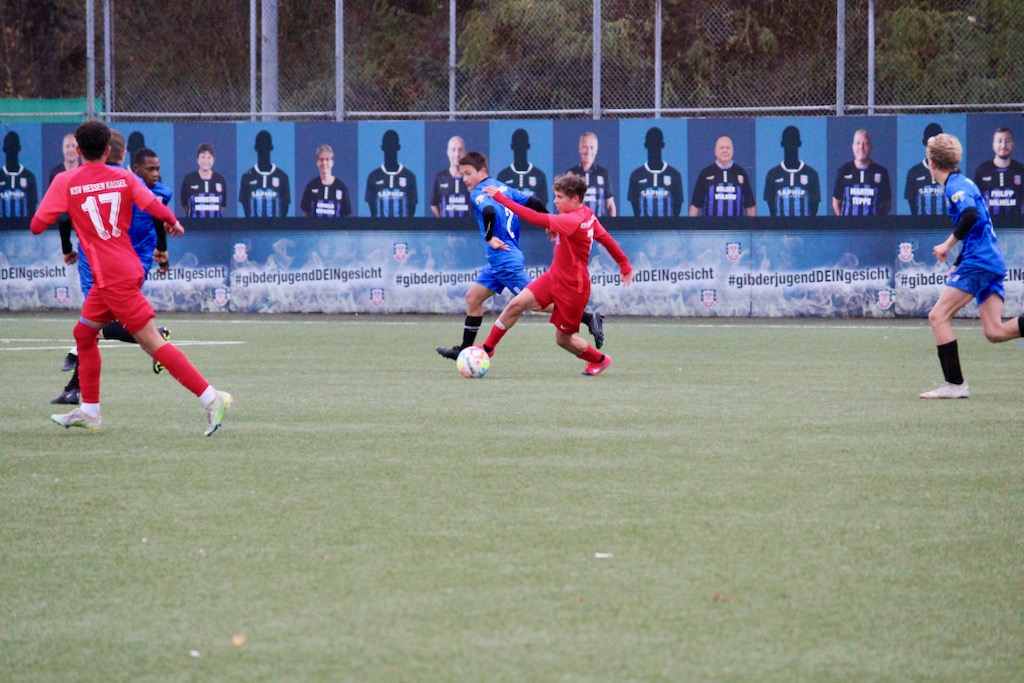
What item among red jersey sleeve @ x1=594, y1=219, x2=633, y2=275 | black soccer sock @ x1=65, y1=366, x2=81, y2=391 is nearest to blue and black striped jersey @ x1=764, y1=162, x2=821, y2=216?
red jersey sleeve @ x1=594, y1=219, x2=633, y2=275

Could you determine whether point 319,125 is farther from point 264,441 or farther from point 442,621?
point 442,621

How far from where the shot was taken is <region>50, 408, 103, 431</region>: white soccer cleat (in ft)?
27.1

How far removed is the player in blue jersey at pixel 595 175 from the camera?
22.0 meters

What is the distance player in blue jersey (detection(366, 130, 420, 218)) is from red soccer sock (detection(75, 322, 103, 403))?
14347mm

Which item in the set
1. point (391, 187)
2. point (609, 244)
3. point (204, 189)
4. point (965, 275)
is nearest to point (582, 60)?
point (391, 187)

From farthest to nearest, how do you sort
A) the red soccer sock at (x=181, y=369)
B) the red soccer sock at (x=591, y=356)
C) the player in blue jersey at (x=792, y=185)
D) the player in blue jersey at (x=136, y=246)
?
the player in blue jersey at (x=792, y=185) < the red soccer sock at (x=591, y=356) < the player in blue jersey at (x=136, y=246) < the red soccer sock at (x=181, y=369)

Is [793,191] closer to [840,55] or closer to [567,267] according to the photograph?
[840,55]

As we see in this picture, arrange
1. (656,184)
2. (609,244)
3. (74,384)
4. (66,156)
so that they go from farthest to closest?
(66,156) < (656,184) < (609,244) < (74,384)

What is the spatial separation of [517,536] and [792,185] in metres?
16.9

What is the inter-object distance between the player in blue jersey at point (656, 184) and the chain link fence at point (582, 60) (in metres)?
0.57

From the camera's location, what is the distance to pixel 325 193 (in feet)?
75.0

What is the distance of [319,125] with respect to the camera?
2288cm

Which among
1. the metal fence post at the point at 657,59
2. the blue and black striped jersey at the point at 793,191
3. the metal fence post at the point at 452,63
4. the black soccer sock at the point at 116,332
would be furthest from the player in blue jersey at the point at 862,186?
the black soccer sock at the point at 116,332

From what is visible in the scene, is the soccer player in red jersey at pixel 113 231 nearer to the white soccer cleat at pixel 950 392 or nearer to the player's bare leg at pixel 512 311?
the player's bare leg at pixel 512 311
